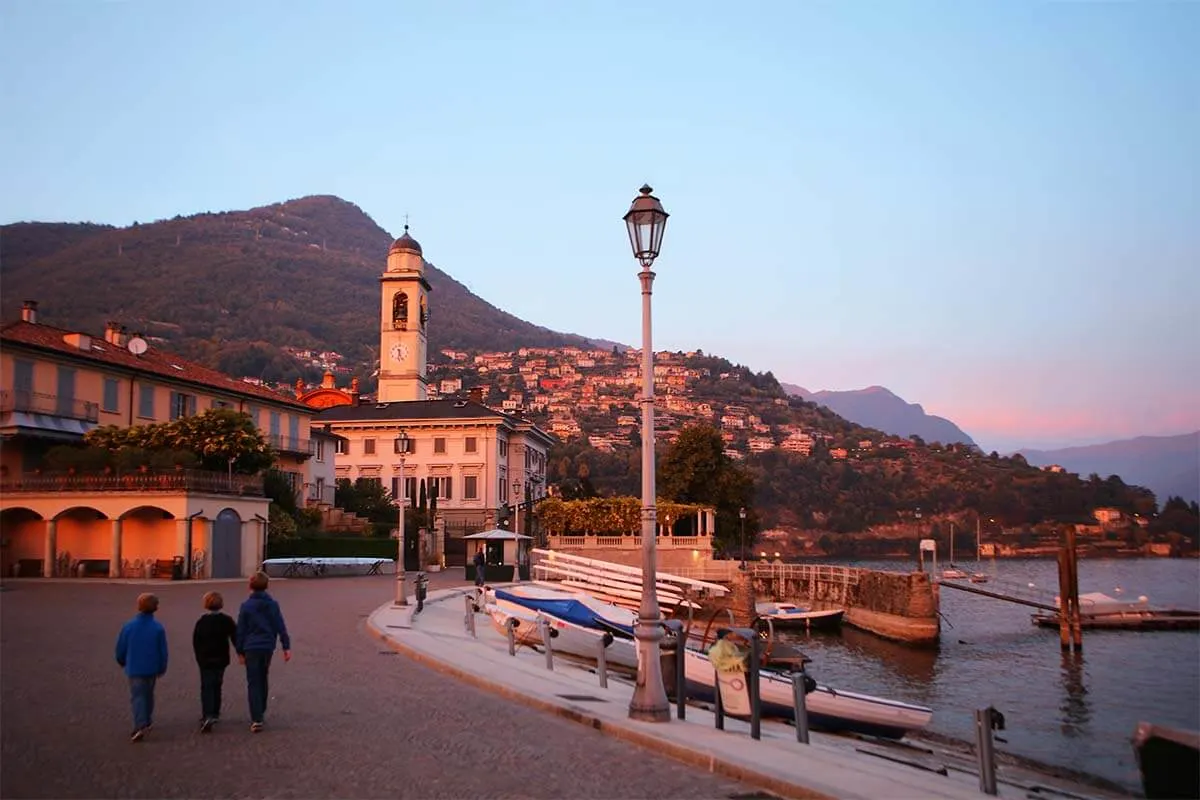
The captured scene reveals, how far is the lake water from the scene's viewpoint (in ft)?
79.2

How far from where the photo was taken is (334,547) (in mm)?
54438

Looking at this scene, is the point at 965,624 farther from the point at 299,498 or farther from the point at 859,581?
the point at 299,498

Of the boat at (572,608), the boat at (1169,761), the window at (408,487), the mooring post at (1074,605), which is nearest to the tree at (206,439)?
the boat at (572,608)

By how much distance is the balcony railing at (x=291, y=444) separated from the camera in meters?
59.3

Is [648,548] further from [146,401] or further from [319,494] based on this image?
[319,494]

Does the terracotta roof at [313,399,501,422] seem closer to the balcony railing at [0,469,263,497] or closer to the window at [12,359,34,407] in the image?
the window at [12,359,34,407]

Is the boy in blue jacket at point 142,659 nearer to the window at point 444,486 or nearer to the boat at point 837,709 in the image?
the boat at point 837,709

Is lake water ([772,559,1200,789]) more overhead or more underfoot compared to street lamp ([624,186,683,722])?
more underfoot

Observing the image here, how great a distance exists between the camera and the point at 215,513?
42656 millimetres

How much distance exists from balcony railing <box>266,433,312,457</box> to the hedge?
23.0 ft

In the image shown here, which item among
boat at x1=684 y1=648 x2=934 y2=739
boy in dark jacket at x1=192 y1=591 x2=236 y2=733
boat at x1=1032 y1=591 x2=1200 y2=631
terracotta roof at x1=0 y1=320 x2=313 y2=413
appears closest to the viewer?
boy in dark jacket at x1=192 y1=591 x2=236 y2=733

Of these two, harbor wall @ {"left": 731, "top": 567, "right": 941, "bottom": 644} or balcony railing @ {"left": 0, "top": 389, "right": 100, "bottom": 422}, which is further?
harbor wall @ {"left": 731, "top": 567, "right": 941, "bottom": 644}

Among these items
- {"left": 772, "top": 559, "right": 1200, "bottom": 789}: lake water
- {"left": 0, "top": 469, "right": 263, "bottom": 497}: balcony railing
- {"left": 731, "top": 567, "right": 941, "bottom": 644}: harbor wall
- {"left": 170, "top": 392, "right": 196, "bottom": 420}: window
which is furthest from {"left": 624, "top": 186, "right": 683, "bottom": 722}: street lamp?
{"left": 170, "top": 392, "right": 196, "bottom": 420}: window

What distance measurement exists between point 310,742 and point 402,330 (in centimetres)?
8202
